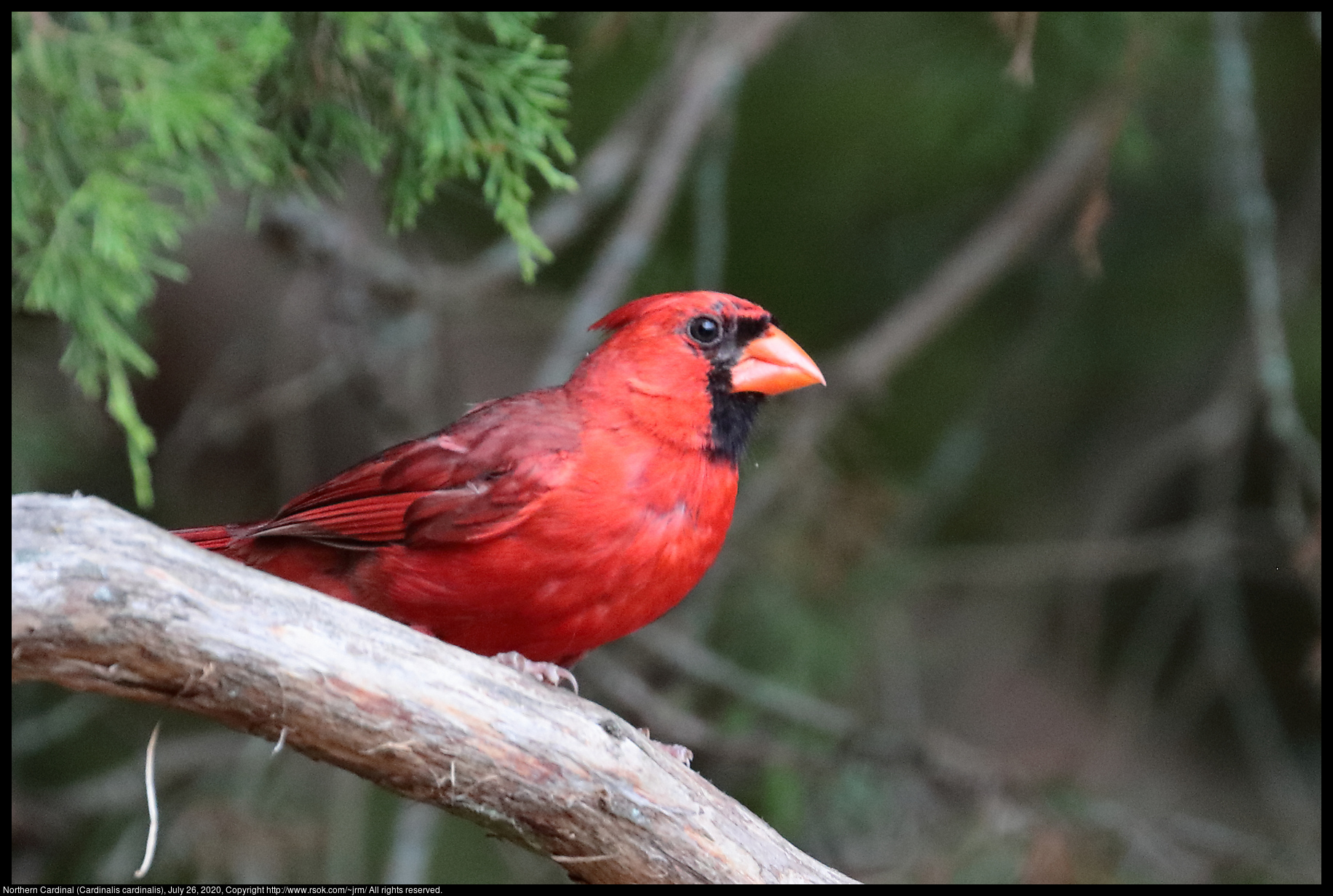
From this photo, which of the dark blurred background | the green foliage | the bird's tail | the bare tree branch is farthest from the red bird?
the dark blurred background

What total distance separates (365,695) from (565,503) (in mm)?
639

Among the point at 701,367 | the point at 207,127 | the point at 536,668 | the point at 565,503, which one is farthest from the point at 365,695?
the point at 701,367

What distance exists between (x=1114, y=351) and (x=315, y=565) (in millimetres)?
3403

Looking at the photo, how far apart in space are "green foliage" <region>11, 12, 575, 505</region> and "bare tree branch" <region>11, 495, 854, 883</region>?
7.7 inches

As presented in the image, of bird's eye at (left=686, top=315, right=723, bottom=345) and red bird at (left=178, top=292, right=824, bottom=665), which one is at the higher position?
bird's eye at (left=686, top=315, right=723, bottom=345)

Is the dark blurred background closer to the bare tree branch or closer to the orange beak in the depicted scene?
the orange beak

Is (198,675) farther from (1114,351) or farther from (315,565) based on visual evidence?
(1114,351)

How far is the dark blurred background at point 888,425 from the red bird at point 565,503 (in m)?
0.81

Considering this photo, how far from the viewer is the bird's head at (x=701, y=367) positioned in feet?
8.70

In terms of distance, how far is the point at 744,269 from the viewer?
461cm

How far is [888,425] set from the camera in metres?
5.03

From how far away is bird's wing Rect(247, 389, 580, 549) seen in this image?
8.09ft

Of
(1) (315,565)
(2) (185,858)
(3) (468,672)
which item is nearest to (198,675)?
(3) (468,672)
